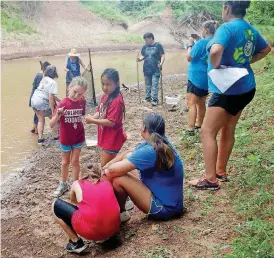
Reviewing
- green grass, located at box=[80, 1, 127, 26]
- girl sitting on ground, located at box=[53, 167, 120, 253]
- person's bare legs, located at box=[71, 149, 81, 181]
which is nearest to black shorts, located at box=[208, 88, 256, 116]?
girl sitting on ground, located at box=[53, 167, 120, 253]

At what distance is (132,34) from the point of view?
35.1m

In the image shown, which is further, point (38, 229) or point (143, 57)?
point (143, 57)

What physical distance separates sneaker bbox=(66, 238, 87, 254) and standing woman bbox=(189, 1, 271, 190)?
1.38 metres

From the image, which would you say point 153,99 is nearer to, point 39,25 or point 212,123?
point 212,123

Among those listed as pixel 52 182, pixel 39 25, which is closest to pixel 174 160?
pixel 52 182

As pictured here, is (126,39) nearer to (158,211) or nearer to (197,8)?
(197,8)

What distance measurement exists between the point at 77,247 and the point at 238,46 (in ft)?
8.15

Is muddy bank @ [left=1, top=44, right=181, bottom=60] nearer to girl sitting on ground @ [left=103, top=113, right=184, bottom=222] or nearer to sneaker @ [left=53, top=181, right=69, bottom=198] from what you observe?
sneaker @ [left=53, top=181, right=69, bottom=198]

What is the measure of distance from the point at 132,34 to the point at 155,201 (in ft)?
108

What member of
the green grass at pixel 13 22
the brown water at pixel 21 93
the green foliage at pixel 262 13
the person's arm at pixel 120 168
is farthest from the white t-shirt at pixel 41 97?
the green grass at pixel 13 22

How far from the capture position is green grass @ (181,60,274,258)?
2998 mm

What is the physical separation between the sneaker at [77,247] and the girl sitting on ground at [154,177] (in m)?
0.61

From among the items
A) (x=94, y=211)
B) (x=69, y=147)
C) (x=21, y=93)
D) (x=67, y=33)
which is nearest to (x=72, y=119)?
(x=69, y=147)

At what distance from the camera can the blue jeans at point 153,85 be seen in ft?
32.6
